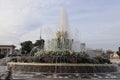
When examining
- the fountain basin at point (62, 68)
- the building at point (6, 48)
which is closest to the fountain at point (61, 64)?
the fountain basin at point (62, 68)

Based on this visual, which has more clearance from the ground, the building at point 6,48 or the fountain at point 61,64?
the building at point 6,48

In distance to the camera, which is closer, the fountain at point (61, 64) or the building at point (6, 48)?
the fountain at point (61, 64)

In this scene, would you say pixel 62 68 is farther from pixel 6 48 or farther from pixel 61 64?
pixel 6 48

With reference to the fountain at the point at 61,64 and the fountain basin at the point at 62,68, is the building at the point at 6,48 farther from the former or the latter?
the fountain basin at the point at 62,68

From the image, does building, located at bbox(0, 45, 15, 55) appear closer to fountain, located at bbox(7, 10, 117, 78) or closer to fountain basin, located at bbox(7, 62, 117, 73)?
fountain, located at bbox(7, 10, 117, 78)

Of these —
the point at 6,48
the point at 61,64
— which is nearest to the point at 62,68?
the point at 61,64

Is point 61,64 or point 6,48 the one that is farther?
point 6,48

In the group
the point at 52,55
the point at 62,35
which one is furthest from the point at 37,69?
the point at 62,35

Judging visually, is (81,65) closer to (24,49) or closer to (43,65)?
(43,65)

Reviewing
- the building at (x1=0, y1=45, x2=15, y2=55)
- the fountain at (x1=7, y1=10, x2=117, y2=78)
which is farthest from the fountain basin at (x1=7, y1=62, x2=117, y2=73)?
the building at (x1=0, y1=45, x2=15, y2=55)

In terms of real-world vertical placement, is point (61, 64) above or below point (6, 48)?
below

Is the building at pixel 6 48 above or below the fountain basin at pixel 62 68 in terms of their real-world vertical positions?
above

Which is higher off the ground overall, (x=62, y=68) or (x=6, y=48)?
(x=6, y=48)

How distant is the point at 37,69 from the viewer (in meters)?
18.5
